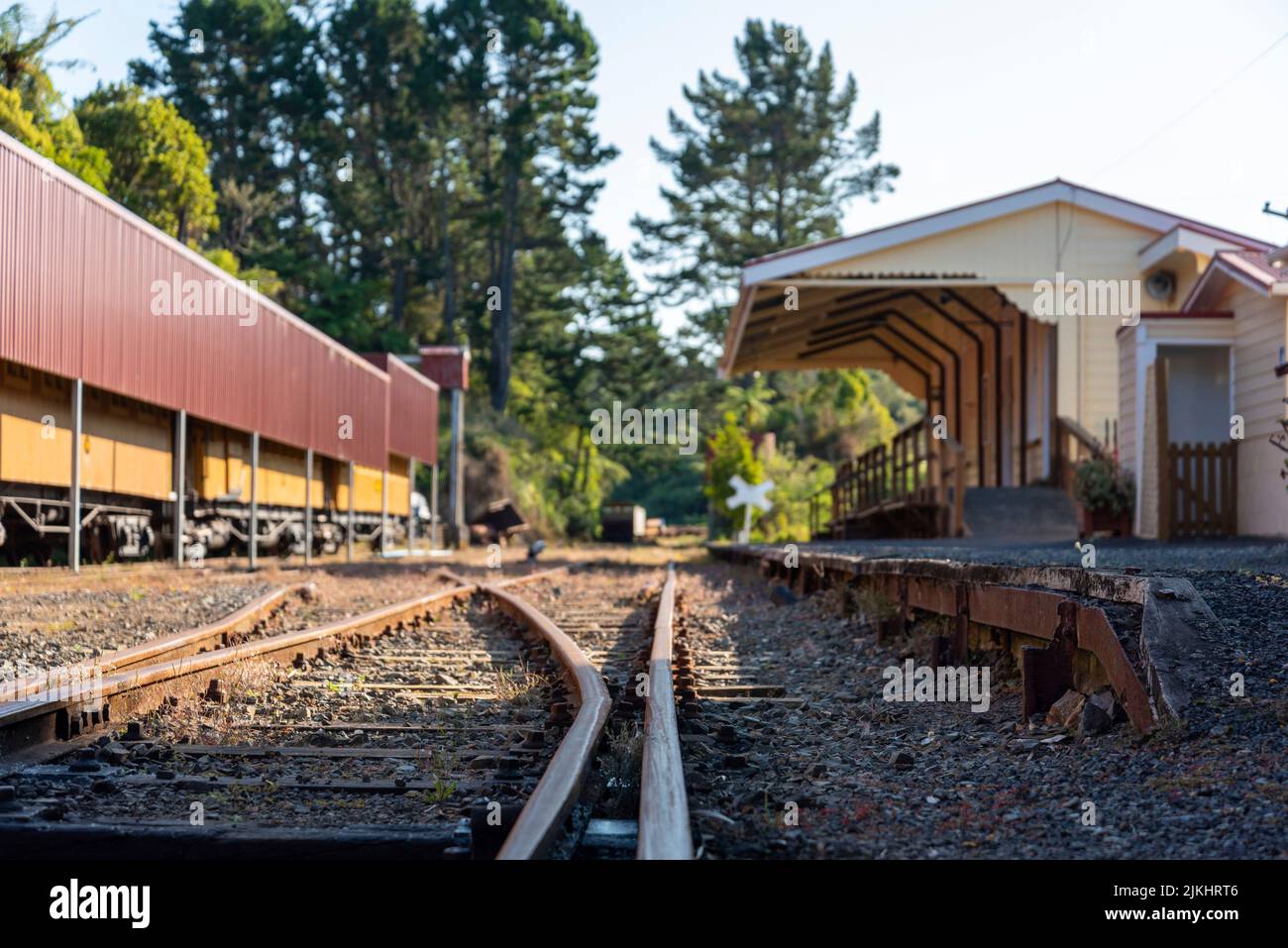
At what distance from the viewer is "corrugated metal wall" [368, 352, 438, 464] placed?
3309 cm

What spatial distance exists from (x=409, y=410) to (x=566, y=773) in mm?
32349

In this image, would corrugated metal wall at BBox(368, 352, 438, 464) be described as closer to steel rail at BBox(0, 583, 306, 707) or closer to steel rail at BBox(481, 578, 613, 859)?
steel rail at BBox(0, 583, 306, 707)

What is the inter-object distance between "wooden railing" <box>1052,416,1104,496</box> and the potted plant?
100 inches

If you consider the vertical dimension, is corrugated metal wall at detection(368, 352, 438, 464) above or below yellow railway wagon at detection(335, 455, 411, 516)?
above

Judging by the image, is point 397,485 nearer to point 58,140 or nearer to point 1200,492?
point 58,140

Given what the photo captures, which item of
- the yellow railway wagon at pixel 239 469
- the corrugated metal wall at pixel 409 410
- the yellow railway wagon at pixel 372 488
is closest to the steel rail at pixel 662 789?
the yellow railway wagon at pixel 239 469

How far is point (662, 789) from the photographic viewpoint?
336 centimetres

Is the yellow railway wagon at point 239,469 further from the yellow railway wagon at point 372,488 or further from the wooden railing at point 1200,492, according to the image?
the wooden railing at point 1200,492

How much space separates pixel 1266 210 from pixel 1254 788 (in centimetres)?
706

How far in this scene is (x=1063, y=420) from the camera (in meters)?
19.5

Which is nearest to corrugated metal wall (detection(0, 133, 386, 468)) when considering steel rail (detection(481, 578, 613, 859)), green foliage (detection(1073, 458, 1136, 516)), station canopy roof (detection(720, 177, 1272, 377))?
station canopy roof (detection(720, 177, 1272, 377))

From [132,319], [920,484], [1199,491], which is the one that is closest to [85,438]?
[132,319]

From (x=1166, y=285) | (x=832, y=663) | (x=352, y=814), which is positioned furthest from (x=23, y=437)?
(x=1166, y=285)

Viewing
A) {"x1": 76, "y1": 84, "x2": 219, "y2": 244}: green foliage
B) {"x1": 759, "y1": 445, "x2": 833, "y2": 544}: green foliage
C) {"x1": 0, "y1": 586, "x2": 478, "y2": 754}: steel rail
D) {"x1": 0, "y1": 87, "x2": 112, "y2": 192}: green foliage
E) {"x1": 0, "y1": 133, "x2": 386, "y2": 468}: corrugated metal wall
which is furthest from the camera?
{"x1": 759, "y1": 445, "x2": 833, "y2": 544}: green foliage
